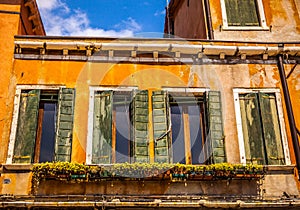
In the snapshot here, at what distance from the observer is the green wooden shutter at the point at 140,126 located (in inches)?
400

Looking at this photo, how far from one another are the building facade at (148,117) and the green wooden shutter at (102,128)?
24mm

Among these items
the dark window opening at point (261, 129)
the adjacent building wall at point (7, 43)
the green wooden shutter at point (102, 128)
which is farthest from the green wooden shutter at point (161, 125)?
the adjacent building wall at point (7, 43)

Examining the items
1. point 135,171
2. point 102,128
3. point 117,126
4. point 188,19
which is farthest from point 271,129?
point 188,19

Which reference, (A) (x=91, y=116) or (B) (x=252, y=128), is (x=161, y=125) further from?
(B) (x=252, y=128)

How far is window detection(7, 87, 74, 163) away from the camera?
10.0m

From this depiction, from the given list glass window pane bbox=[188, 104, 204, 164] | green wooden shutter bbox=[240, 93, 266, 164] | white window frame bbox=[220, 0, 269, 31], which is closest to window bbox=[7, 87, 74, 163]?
glass window pane bbox=[188, 104, 204, 164]

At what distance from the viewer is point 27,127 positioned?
10258 mm

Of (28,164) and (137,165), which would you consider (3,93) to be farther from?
(137,165)

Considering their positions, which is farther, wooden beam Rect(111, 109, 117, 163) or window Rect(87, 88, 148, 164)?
wooden beam Rect(111, 109, 117, 163)

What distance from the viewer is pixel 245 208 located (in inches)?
372

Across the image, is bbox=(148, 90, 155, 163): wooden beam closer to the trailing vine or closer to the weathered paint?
the trailing vine

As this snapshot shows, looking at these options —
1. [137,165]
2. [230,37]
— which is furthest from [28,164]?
[230,37]

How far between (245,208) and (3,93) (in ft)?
20.9

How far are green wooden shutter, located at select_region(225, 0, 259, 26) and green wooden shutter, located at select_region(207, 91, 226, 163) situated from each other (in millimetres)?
2962
